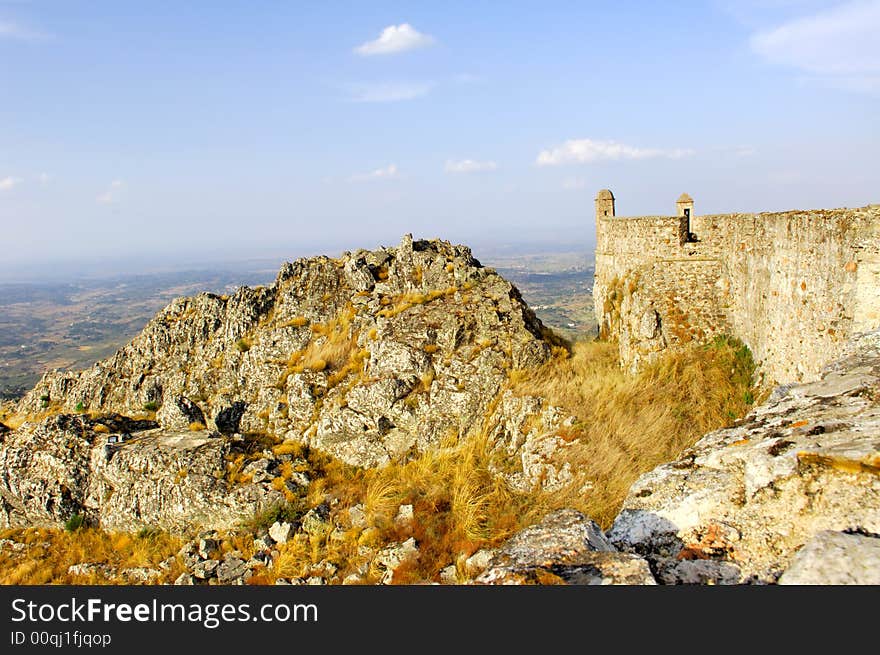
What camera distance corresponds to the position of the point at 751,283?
33.6ft

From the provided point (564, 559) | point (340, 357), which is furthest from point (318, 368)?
point (564, 559)

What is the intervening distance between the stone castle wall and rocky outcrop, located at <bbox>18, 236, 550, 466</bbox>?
8.35ft

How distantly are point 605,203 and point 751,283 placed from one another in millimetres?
5797

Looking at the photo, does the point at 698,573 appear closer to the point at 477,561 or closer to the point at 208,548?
the point at 477,561

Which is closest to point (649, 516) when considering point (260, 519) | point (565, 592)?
point (565, 592)

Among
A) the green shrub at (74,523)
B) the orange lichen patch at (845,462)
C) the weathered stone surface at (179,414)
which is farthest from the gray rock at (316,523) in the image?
the orange lichen patch at (845,462)

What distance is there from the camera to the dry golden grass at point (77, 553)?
955 cm

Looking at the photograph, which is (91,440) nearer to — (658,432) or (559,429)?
(559,429)

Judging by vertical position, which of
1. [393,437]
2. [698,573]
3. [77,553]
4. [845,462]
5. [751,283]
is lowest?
[77,553]

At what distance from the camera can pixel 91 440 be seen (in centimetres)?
1143

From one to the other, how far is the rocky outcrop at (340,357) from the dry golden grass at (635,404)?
1113mm

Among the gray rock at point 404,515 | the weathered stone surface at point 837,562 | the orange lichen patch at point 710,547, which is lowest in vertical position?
the gray rock at point 404,515

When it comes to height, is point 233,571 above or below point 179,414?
below

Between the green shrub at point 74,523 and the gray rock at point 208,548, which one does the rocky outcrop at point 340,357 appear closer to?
the green shrub at point 74,523
